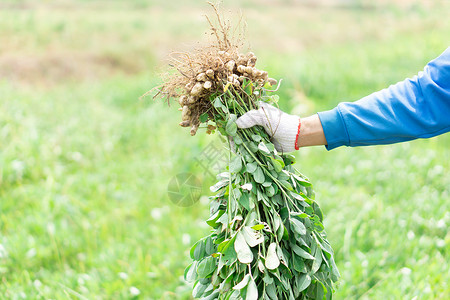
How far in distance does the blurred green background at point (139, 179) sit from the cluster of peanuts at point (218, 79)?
0.71 ft

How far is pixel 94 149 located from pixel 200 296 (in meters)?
2.85

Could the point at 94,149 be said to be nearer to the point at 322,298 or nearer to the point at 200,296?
the point at 200,296

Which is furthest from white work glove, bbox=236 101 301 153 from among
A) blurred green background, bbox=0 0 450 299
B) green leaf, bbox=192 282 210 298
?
green leaf, bbox=192 282 210 298

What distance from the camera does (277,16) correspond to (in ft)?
38.4

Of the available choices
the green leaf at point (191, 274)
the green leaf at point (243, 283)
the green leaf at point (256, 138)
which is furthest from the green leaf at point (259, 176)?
the green leaf at point (191, 274)

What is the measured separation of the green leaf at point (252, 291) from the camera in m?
1.30

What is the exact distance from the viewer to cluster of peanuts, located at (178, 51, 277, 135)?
144 centimetres

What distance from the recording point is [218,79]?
1456mm

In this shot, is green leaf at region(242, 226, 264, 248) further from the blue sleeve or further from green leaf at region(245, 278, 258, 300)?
the blue sleeve

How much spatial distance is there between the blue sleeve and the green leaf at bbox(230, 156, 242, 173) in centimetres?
39

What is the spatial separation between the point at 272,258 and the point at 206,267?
276 mm

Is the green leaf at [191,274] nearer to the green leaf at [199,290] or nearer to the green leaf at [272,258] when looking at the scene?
the green leaf at [199,290]

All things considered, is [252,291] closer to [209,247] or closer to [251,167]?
[209,247]

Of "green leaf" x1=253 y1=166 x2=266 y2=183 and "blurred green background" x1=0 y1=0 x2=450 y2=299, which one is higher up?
"green leaf" x1=253 y1=166 x2=266 y2=183
